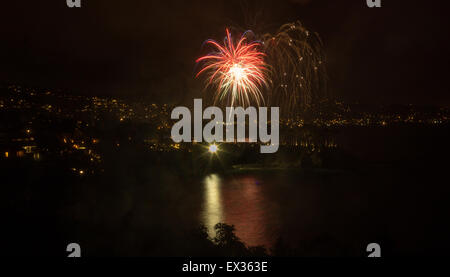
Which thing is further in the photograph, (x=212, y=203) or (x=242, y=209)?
(x=212, y=203)
